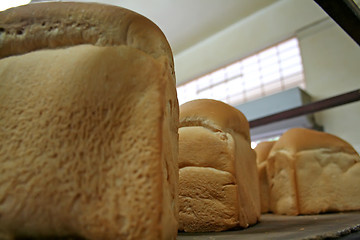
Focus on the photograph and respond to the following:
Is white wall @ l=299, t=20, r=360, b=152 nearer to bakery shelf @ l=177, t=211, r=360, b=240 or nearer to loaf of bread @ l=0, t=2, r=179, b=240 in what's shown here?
bakery shelf @ l=177, t=211, r=360, b=240

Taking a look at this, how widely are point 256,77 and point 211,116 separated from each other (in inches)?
116

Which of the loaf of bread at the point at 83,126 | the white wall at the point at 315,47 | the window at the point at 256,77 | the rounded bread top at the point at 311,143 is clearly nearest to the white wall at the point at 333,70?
the white wall at the point at 315,47

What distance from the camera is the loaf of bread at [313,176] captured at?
1.37 meters

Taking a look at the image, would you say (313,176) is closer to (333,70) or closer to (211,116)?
(211,116)

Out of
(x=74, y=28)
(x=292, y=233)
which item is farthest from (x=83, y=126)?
(x=292, y=233)

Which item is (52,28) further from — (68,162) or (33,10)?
(68,162)

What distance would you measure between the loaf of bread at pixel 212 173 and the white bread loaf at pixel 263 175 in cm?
47

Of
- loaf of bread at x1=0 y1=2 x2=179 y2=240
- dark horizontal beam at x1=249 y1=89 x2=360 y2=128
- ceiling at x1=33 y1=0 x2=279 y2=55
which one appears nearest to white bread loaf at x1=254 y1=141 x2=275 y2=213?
dark horizontal beam at x1=249 y1=89 x2=360 y2=128

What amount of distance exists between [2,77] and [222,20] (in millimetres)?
3904

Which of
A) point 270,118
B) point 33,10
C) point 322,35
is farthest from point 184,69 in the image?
point 33,10

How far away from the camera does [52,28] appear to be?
54cm

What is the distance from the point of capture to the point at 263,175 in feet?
5.32

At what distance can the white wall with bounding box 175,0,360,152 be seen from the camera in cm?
298

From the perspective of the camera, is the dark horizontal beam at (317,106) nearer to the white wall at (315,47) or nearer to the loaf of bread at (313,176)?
the loaf of bread at (313,176)
